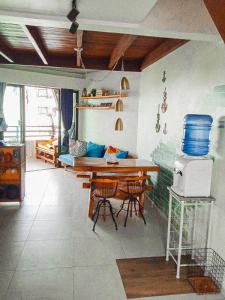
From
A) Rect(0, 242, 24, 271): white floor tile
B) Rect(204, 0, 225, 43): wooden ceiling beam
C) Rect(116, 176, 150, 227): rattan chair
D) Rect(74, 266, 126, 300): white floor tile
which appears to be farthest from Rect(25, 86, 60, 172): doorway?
Rect(204, 0, 225, 43): wooden ceiling beam

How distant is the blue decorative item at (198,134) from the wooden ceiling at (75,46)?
1.34 m

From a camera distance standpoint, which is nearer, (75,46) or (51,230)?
(51,230)

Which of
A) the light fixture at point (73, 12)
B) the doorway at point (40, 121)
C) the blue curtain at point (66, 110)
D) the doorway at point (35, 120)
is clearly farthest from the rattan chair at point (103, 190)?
the doorway at point (40, 121)

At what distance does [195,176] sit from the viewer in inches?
98.2

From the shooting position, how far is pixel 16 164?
4297 millimetres

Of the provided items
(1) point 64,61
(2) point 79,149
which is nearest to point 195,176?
(1) point 64,61

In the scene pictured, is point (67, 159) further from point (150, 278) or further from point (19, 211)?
point (150, 278)

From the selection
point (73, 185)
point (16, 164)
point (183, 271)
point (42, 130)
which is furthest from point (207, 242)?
point (42, 130)

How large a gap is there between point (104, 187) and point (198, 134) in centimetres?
167

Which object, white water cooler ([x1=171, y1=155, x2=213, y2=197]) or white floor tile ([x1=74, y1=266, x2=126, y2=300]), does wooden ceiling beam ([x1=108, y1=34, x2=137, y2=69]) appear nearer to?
white water cooler ([x1=171, y1=155, x2=213, y2=197])

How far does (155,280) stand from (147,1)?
2.54m

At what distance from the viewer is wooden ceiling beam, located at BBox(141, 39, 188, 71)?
3.54 m

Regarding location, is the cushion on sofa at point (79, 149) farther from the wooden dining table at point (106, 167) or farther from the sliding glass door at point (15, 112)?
the wooden dining table at point (106, 167)

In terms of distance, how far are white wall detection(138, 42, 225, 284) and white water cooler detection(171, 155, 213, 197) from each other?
0.31ft
